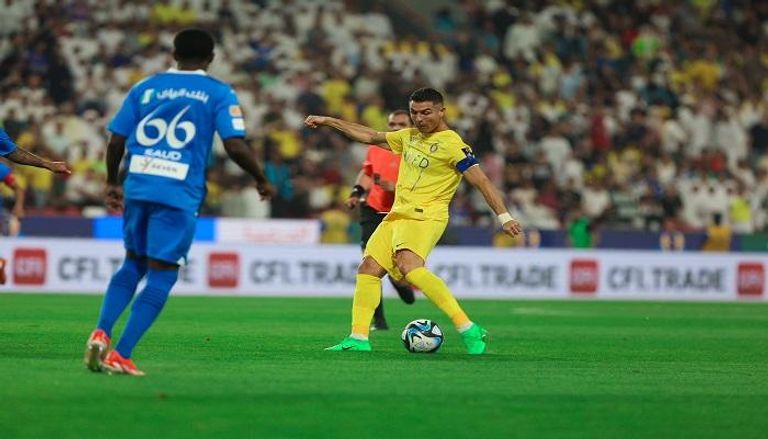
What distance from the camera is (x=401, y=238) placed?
1207 centimetres

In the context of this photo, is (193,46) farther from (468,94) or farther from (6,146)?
Result: (468,94)

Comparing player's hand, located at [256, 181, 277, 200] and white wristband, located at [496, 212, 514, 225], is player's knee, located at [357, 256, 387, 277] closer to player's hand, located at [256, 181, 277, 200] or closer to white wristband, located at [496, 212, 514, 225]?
white wristband, located at [496, 212, 514, 225]

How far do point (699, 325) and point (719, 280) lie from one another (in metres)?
9.23

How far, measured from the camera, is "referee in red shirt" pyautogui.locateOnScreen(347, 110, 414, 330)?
14687 millimetres

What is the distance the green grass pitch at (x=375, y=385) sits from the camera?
24.0 ft

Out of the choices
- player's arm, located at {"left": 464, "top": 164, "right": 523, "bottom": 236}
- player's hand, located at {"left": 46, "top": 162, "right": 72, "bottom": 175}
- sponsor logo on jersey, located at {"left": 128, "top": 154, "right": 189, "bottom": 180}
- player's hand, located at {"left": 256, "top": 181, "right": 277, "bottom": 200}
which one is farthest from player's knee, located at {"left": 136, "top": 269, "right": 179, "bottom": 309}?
player's arm, located at {"left": 464, "top": 164, "right": 523, "bottom": 236}

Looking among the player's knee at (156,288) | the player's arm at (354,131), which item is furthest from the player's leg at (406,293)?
the player's knee at (156,288)

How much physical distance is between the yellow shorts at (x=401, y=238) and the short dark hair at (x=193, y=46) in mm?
3331

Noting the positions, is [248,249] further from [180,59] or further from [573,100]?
[180,59]

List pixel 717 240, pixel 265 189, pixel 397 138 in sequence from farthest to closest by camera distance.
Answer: pixel 717 240 → pixel 397 138 → pixel 265 189

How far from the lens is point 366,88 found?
1168 inches

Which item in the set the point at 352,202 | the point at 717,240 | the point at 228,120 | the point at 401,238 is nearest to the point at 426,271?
the point at 401,238

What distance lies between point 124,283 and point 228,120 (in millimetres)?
1323

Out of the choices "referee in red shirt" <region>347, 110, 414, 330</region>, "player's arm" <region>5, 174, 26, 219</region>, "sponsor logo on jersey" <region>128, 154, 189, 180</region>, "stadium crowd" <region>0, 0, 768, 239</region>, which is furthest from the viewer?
"stadium crowd" <region>0, 0, 768, 239</region>
